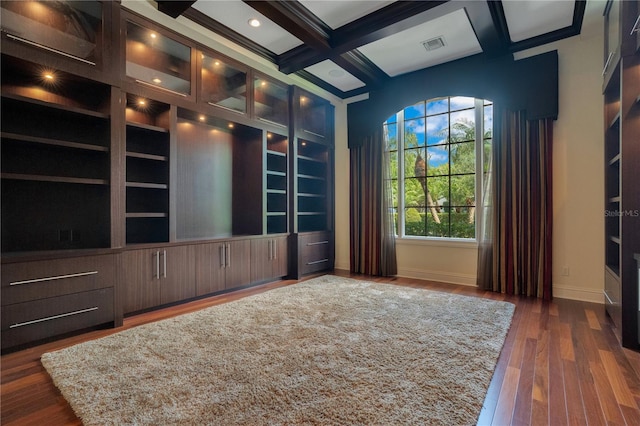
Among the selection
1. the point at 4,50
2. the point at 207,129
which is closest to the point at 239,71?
the point at 207,129

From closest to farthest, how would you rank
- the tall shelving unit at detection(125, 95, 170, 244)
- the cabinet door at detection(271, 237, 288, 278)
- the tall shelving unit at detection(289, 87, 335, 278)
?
the tall shelving unit at detection(125, 95, 170, 244) < the cabinet door at detection(271, 237, 288, 278) < the tall shelving unit at detection(289, 87, 335, 278)

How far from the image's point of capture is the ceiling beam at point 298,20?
113 inches

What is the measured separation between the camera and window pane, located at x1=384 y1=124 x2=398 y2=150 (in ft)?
16.0

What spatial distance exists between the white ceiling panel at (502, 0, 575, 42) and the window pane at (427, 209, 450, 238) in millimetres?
2321

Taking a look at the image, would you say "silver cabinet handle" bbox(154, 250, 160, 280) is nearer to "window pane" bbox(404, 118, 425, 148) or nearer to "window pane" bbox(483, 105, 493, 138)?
"window pane" bbox(404, 118, 425, 148)

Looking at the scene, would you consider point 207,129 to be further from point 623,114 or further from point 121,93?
point 623,114

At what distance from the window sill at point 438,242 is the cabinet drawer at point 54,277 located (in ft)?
12.3

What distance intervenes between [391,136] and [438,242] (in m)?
1.81

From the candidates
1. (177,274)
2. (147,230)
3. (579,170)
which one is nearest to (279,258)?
(177,274)

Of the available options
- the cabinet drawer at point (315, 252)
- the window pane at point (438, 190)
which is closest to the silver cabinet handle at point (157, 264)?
the cabinet drawer at point (315, 252)

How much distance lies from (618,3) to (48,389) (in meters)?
4.92

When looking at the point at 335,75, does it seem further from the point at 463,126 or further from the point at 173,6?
the point at 173,6

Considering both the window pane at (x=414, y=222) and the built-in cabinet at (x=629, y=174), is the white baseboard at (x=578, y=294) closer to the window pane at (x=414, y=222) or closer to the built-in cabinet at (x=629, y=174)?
the built-in cabinet at (x=629, y=174)

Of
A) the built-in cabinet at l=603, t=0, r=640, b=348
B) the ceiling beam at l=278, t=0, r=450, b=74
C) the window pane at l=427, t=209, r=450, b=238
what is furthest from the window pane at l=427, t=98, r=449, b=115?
the built-in cabinet at l=603, t=0, r=640, b=348
